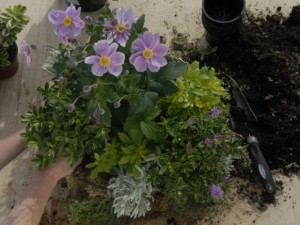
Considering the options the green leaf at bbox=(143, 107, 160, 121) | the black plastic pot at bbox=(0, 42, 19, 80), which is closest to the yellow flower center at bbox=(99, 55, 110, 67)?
the green leaf at bbox=(143, 107, 160, 121)

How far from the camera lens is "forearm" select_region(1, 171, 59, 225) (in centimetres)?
166

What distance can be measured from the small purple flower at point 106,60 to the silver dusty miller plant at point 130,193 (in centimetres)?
57

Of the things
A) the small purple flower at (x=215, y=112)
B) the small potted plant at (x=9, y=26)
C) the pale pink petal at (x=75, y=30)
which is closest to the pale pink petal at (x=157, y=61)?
the pale pink petal at (x=75, y=30)

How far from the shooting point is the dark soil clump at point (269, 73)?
206cm

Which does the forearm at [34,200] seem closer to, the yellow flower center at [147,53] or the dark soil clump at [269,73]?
the yellow flower center at [147,53]

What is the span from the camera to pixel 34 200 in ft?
5.55

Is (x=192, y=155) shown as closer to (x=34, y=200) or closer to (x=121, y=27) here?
(x=121, y=27)

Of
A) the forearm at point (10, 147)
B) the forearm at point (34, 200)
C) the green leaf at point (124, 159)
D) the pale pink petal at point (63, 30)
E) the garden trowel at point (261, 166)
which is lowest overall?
the garden trowel at point (261, 166)

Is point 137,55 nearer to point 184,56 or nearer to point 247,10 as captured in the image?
point 184,56

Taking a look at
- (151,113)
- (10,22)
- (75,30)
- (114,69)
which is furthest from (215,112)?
(10,22)

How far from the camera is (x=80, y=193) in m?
2.02

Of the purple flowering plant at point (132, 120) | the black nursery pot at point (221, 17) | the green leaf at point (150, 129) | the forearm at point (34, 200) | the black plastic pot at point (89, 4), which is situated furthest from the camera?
the black plastic pot at point (89, 4)

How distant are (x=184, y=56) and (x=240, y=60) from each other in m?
0.27

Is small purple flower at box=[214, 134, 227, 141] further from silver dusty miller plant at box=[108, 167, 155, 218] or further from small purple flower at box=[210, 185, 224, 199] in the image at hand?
silver dusty miller plant at box=[108, 167, 155, 218]
